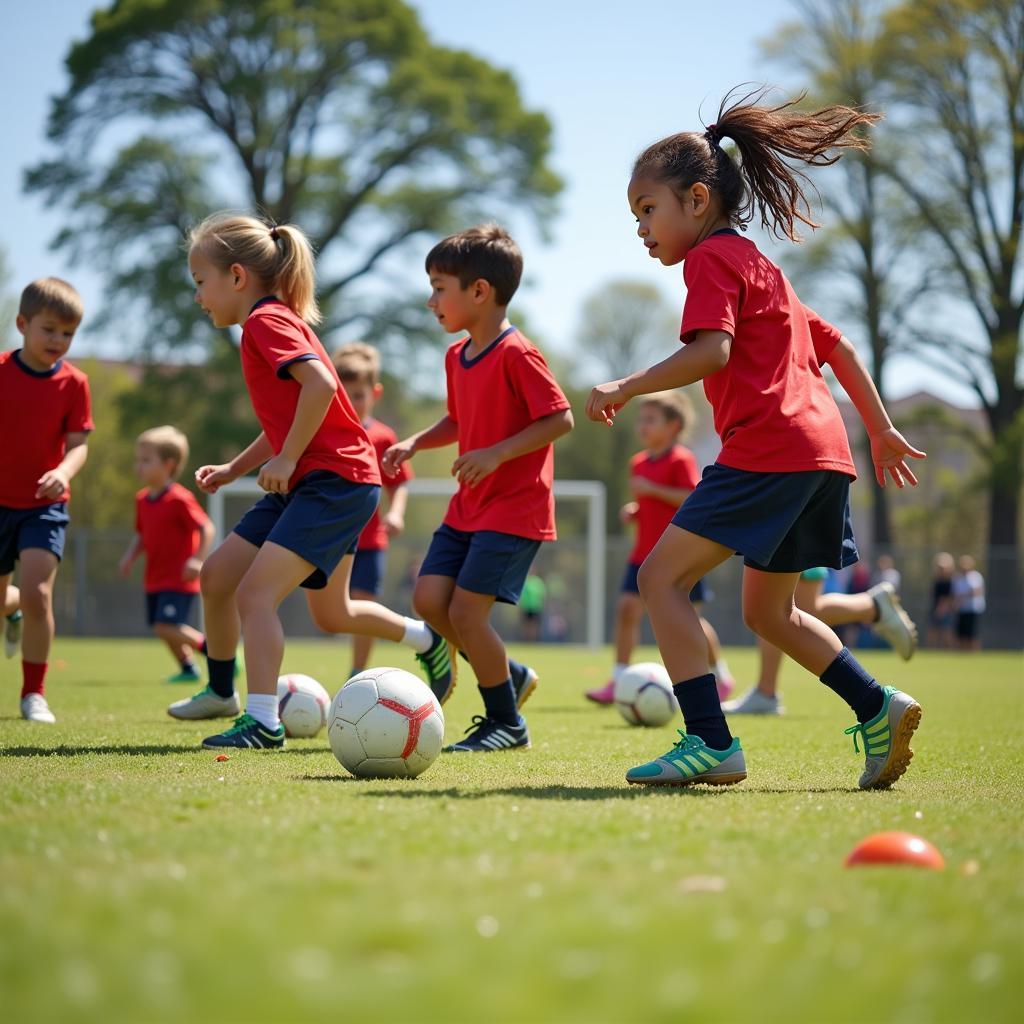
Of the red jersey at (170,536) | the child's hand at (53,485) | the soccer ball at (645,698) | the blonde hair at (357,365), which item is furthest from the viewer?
the red jersey at (170,536)

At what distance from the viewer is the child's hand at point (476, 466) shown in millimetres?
5578

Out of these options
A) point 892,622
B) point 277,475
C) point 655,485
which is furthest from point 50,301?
point 892,622

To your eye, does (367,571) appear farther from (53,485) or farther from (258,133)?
(258,133)

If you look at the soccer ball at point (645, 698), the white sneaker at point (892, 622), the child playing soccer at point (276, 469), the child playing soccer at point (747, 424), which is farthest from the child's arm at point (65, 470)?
the white sneaker at point (892, 622)

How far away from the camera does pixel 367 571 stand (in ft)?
31.0

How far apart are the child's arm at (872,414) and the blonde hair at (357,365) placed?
444 cm

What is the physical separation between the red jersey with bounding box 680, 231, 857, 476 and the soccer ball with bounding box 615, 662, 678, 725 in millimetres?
3167

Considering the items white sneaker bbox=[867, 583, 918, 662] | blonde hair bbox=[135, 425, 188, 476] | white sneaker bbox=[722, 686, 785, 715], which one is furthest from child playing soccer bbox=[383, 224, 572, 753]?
blonde hair bbox=[135, 425, 188, 476]

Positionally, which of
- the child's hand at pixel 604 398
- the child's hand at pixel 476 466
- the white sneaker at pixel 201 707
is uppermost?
the child's hand at pixel 604 398

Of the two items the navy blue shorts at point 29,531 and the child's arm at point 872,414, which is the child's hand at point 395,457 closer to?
the navy blue shorts at point 29,531

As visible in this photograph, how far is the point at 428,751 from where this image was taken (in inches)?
188

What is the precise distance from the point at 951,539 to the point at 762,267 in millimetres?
34049

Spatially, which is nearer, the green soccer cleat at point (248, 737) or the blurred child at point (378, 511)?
the green soccer cleat at point (248, 737)

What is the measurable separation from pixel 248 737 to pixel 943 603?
25.5m
